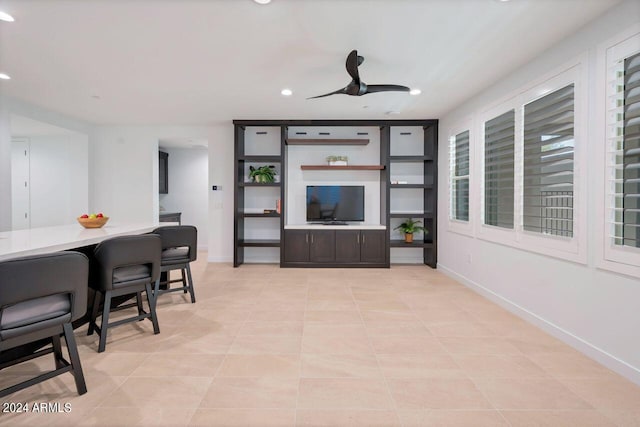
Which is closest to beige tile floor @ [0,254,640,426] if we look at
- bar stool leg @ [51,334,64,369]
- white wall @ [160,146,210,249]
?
bar stool leg @ [51,334,64,369]

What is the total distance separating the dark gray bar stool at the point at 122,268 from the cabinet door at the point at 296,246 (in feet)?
9.49

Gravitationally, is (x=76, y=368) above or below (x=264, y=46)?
below

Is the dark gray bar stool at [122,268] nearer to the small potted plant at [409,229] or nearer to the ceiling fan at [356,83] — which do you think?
the ceiling fan at [356,83]

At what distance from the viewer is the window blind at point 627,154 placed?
2027 mm

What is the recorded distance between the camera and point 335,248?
5375mm

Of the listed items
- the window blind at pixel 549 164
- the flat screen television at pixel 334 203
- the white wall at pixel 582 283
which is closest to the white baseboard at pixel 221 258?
the flat screen television at pixel 334 203

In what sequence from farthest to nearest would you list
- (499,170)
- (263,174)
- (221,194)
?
1. (221,194)
2. (263,174)
3. (499,170)

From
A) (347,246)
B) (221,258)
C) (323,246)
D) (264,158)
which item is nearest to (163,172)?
(221,258)

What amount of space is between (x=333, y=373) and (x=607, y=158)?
2461 millimetres

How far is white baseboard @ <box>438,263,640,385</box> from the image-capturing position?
2.07m

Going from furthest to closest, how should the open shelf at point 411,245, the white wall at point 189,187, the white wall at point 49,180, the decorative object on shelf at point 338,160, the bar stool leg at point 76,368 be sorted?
the white wall at point 189,187 < the white wall at point 49,180 < the decorative object on shelf at point 338,160 < the open shelf at point 411,245 < the bar stool leg at point 76,368

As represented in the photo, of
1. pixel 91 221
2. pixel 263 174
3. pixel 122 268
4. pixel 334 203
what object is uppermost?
pixel 263 174

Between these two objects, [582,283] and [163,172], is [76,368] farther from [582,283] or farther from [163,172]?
[163,172]

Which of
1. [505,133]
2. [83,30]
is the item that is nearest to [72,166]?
[83,30]
